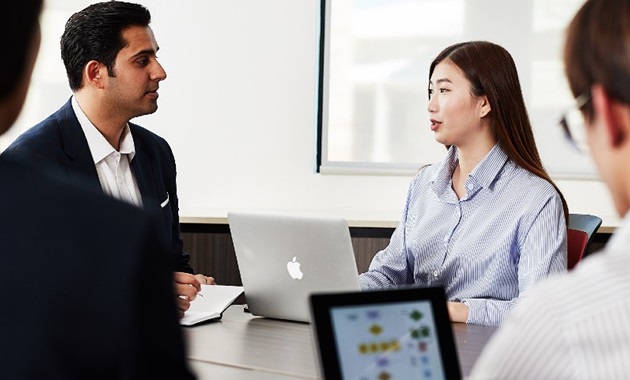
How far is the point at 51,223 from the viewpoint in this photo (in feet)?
2.59

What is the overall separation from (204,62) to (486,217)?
91.9 inches

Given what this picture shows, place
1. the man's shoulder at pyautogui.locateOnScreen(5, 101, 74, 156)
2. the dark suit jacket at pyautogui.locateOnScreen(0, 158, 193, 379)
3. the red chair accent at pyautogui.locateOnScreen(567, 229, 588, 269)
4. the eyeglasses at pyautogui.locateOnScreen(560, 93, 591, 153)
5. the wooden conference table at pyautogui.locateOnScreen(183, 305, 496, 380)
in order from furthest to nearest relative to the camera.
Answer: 1. the man's shoulder at pyautogui.locateOnScreen(5, 101, 74, 156)
2. the red chair accent at pyautogui.locateOnScreen(567, 229, 588, 269)
3. the wooden conference table at pyautogui.locateOnScreen(183, 305, 496, 380)
4. the eyeglasses at pyautogui.locateOnScreen(560, 93, 591, 153)
5. the dark suit jacket at pyautogui.locateOnScreen(0, 158, 193, 379)

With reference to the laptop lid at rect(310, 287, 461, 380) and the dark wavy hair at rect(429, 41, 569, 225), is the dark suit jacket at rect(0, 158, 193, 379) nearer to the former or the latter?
the laptop lid at rect(310, 287, 461, 380)

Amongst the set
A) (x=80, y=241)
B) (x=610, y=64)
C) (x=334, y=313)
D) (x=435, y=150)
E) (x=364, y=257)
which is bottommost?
(x=364, y=257)

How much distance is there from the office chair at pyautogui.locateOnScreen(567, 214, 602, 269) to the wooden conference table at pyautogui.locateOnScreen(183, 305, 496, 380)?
50 centimetres

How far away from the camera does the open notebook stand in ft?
8.16

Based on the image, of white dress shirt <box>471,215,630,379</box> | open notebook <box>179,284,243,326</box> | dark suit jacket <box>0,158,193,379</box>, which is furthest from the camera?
open notebook <box>179,284,243,326</box>

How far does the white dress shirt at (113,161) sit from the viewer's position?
10.0ft

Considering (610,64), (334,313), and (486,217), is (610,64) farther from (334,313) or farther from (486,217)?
(486,217)

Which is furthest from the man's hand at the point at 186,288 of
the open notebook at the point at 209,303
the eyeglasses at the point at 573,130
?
the eyeglasses at the point at 573,130

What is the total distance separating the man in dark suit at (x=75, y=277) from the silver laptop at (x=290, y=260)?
1.45 meters

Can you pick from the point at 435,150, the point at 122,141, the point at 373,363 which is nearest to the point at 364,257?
the point at 435,150

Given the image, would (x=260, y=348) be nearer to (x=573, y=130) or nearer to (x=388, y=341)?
(x=388, y=341)

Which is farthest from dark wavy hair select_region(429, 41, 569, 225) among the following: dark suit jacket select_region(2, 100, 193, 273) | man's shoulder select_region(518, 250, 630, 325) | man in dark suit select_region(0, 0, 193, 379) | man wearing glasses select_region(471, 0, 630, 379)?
man in dark suit select_region(0, 0, 193, 379)
